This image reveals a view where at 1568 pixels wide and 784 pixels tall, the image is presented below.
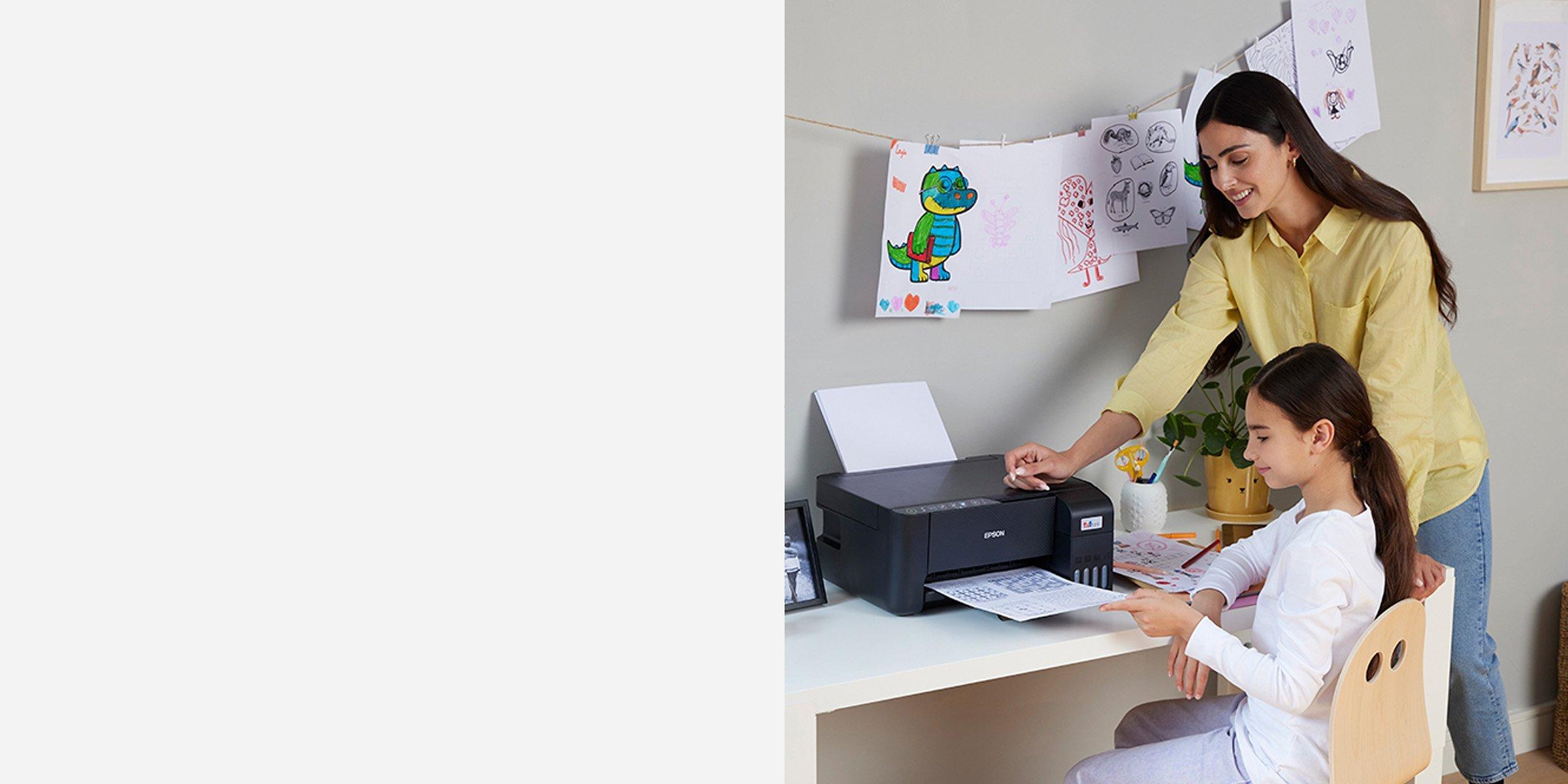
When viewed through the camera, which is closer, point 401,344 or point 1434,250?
point 401,344

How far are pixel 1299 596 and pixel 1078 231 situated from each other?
0.84 m

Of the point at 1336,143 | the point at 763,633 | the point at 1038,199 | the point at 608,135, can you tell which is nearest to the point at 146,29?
the point at 608,135

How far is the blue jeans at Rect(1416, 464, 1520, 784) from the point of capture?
209 cm

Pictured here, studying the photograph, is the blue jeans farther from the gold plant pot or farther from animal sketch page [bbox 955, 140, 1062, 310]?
animal sketch page [bbox 955, 140, 1062, 310]

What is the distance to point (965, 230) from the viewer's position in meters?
2.02

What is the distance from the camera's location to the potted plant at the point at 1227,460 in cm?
223

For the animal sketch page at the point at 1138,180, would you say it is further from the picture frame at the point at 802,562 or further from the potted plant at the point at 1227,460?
the picture frame at the point at 802,562

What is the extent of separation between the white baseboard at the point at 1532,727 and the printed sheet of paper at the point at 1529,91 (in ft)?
4.27

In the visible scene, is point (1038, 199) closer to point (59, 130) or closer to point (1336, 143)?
point (1336, 143)

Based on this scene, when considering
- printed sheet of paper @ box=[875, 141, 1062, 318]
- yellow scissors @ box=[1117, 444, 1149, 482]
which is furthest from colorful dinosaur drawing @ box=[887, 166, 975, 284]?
yellow scissors @ box=[1117, 444, 1149, 482]

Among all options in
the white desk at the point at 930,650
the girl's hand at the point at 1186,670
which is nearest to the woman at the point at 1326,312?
the white desk at the point at 930,650

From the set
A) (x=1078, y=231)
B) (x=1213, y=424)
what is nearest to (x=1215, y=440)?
(x=1213, y=424)

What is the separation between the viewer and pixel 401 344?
40 cm

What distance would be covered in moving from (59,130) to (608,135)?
170 millimetres
